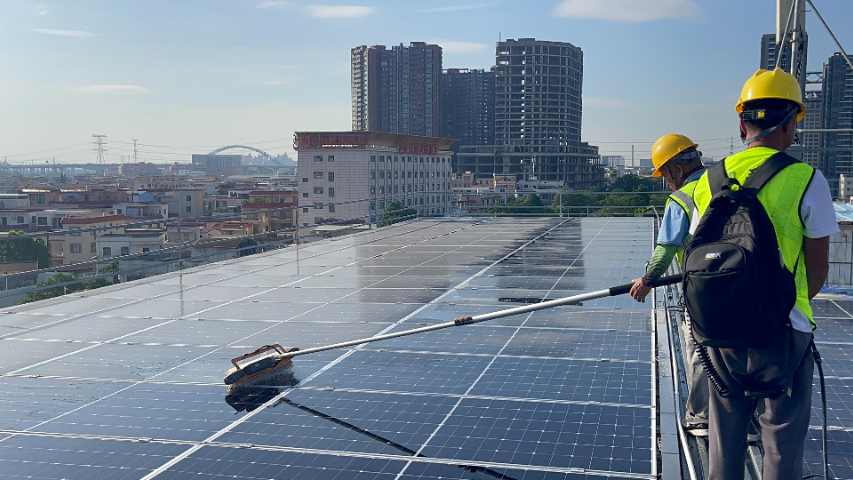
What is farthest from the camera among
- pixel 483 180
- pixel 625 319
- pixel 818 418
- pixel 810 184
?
pixel 483 180

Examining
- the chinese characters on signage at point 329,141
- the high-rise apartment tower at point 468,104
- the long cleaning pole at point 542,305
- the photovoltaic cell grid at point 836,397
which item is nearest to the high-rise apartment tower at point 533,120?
the high-rise apartment tower at point 468,104

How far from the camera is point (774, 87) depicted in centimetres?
332

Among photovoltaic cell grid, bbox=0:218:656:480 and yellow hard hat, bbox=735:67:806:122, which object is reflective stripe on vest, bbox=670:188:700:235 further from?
photovoltaic cell grid, bbox=0:218:656:480

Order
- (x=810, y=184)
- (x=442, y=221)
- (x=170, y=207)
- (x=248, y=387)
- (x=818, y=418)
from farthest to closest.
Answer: (x=170, y=207)
(x=442, y=221)
(x=248, y=387)
(x=818, y=418)
(x=810, y=184)

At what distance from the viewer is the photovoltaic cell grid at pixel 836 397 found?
416 centimetres

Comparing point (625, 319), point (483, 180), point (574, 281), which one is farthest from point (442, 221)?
point (483, 180)

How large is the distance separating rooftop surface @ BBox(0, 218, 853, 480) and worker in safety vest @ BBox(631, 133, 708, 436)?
0.29m

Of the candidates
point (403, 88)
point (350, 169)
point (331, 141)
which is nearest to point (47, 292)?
point (350, 169)

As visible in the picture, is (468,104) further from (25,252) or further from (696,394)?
(696,394)

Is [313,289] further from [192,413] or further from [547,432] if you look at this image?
[547,432]

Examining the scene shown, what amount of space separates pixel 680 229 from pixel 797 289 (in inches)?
23.4

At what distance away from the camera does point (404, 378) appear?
18.3 ft

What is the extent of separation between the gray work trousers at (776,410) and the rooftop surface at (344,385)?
643 mm

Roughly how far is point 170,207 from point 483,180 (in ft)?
218
